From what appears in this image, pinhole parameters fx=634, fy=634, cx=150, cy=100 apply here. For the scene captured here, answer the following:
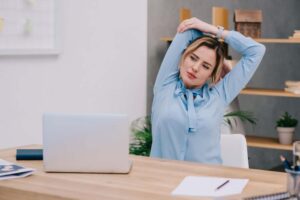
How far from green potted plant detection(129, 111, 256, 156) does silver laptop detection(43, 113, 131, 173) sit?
2.15 m

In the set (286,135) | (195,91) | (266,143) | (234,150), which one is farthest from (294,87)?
(234,150)

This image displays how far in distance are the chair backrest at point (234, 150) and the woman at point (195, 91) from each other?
3 cm

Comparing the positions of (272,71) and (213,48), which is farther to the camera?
(272,71)

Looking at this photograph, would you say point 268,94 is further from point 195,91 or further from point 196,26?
point 195,91

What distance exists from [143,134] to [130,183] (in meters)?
2.47

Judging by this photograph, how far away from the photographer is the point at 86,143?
2389 mm

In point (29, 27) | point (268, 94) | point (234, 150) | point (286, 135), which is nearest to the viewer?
point (234, 150)

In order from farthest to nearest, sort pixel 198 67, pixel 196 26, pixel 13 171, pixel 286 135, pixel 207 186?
pixel 286 135
pixel 196 26
pixel 198 67
pixel 13 171
pixel 207 186

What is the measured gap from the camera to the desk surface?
2.07 meters

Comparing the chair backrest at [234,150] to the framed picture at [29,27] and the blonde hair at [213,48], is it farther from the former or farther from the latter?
the framed picture at [29,27]

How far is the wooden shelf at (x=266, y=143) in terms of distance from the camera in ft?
16.7

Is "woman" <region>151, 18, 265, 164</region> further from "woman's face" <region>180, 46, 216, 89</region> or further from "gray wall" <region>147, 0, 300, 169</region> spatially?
"gray wall" <region>147, 0, 300, 169</region>

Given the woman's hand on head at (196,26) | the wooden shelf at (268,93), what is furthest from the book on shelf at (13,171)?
the wooden shelf at (268,93)

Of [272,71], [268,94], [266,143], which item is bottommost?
[266,143]
